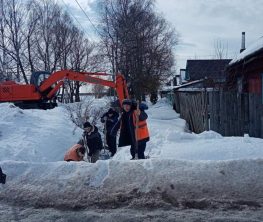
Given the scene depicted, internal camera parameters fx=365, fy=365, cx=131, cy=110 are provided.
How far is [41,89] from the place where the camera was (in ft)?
29.7

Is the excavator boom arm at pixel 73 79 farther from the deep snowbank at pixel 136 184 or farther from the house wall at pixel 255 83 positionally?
the house wall at pixel 255 83

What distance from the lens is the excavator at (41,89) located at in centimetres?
877

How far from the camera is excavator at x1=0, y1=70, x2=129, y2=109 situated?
8.77 meters

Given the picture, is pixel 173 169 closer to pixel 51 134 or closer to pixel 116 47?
pixel 51 134

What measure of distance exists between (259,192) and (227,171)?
1.66 feet

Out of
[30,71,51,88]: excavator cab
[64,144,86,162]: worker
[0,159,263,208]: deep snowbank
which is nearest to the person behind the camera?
[0,159,263,208]: deep snowbank

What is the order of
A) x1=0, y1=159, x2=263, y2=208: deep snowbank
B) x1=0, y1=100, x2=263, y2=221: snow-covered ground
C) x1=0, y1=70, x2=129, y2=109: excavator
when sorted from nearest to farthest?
x1=0, y1=100, x2=263, y2=221: snow-covered ground, x1=0, y1=159, x2=263, y2=208: deep snowbank, x1=0, y1=70, x2=129, y2=109: excavator

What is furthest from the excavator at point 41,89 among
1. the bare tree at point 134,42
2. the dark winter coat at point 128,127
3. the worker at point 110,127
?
the bare tree at point 134,42

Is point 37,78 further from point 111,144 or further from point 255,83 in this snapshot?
point 255,83

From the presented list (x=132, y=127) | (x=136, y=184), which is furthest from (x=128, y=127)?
(x=136, y=184)

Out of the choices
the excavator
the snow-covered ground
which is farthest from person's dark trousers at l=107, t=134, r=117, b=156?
the snow-covered ground

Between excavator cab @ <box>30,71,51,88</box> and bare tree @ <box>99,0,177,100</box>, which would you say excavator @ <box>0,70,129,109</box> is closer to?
excavator cab @ <box>30,71,51,88</box>

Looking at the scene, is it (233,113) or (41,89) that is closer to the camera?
(41,89)

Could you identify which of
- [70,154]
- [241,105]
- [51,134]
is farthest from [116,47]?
[70,154]
